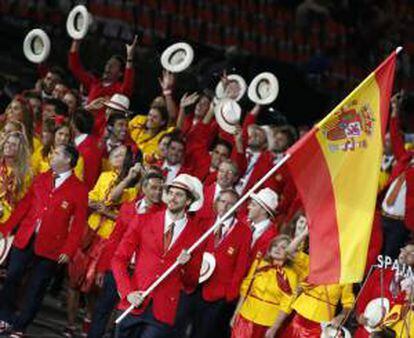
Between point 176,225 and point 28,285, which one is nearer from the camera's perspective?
point 176,225

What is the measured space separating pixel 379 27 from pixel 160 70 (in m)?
5.77

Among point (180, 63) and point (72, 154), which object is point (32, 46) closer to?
point (180, 63)

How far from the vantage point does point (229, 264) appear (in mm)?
15664

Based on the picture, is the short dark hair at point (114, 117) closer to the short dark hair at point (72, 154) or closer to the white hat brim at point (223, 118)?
the white hat brim at point (223, 118)

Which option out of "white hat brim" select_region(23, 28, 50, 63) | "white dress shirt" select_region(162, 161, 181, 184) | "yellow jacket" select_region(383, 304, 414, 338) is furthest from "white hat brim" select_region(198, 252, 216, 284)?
"white hat brim" select_region(23, 28, 50, 63)

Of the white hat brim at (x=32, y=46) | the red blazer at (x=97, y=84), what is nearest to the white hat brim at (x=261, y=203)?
the red blazer at (x=97, y=84)

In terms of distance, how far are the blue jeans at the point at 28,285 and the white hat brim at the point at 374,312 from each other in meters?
3.07

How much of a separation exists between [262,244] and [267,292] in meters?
0.66

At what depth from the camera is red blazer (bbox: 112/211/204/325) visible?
13414 millimetres

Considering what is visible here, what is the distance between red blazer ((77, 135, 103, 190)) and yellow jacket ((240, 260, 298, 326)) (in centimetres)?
260

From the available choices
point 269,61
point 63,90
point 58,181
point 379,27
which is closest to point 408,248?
point 58,181

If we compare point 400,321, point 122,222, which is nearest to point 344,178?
point 400,321

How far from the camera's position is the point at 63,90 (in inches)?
760

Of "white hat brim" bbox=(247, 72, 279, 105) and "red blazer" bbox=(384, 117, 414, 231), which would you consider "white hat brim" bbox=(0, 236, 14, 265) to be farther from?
"red blazer" bbox=(384, 117, 414, 231)
